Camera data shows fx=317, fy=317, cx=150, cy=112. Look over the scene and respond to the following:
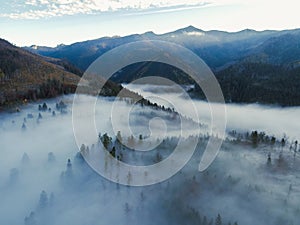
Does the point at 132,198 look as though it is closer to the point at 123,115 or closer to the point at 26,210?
the point at 26,210

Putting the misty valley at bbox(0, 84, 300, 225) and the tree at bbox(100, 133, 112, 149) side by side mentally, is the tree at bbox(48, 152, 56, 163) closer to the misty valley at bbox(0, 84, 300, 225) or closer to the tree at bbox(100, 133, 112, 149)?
the misty valley at bbox(0, 84, 300, 225)

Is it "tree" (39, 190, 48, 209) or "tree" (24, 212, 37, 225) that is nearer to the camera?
"tree" (24, 212, 37, 225)

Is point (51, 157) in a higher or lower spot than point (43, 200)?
higher

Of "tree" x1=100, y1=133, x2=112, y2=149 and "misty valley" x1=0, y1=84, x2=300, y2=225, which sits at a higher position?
"tree" x1=100, y1=133, x2=112, y2=149

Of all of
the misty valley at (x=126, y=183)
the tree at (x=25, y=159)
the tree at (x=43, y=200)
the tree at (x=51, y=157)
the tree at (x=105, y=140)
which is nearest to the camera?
the misty valley at (x=126, y=183)

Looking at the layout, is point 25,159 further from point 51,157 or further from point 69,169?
point 69,169

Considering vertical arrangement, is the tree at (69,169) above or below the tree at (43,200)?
above

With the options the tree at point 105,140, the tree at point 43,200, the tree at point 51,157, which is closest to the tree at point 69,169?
the tree at point 51,157

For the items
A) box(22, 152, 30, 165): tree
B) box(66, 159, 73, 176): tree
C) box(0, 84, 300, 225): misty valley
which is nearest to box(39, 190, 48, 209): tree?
box(0, 84, 300, 225): misty valley

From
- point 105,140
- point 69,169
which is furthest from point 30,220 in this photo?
point 105,140

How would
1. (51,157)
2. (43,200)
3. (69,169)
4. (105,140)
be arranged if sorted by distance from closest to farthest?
(43,200)
(69,169)
(51,157)
(105,140)

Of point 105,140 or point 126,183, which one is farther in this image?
point 105,140

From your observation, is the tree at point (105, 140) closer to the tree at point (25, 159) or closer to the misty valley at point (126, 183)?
the misty valley at point (126, 183)
